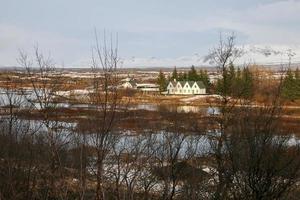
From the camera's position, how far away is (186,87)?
9294cm

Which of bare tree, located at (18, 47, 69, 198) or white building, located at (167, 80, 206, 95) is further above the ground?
bare tree, located at (18, 47, 69, 198)

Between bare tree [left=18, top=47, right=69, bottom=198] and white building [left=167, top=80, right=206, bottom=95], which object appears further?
white building [left=167, top=80, right=206, bottom=95]

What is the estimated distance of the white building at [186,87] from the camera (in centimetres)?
9112

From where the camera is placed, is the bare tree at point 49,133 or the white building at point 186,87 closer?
the bare tree at point 49,133

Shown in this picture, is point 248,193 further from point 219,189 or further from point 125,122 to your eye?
point 125,122

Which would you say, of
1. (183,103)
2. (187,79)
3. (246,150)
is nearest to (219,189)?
(246,150)

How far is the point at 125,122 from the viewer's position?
138 feet

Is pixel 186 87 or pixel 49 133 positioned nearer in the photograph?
pixel 49 133

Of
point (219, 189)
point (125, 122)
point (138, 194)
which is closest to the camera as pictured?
point (219, 189)

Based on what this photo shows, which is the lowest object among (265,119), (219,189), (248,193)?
(219,189)

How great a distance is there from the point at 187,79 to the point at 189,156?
75.0 meters

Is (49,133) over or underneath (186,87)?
over

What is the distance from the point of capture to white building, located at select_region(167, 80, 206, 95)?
91.1 meters

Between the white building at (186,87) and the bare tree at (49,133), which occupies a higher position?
the bare tree at (49,133)
